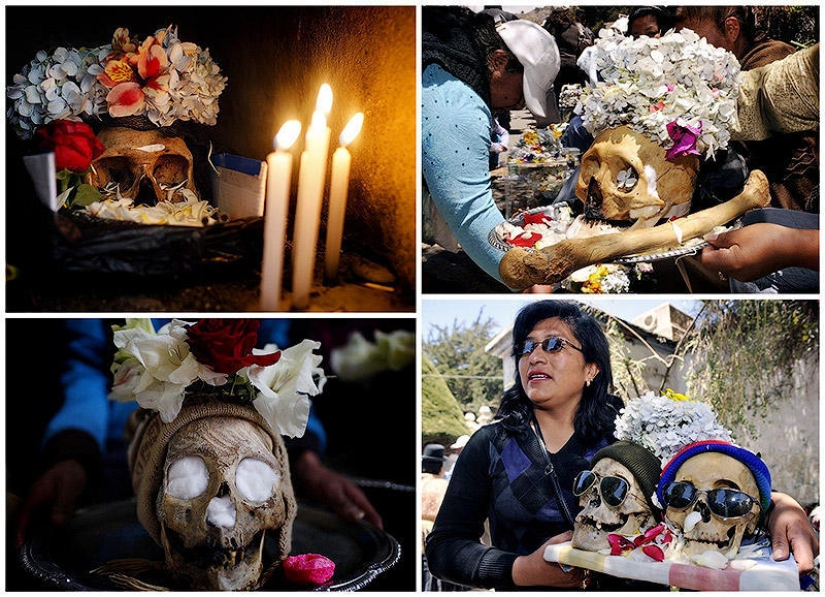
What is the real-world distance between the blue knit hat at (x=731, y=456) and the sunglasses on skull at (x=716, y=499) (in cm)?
3

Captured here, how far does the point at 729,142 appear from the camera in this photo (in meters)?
2.26

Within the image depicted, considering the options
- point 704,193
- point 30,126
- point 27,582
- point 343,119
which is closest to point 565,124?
point 704,193

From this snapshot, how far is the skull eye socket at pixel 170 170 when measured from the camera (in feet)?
7.39

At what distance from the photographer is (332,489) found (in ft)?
7.57

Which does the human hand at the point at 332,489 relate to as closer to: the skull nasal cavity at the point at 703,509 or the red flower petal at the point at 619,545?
the red flower petal at the point at 619,545

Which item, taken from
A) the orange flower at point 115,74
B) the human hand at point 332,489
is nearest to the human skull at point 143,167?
the orange flower at point 115,74

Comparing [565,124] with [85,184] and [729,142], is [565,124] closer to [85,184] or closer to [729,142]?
[729,142]

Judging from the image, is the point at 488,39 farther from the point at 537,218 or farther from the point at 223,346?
the point at 223,346

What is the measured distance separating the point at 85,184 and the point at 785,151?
5.21ft

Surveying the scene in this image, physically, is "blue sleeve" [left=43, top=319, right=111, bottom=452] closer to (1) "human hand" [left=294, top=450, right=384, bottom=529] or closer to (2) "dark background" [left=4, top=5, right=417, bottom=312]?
(2) "dark background" [left=4, top=5, right=417, bottom=312]

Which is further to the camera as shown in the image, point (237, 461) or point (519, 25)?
point (519, 25)

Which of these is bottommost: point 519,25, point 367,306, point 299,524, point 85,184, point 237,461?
point 299,524

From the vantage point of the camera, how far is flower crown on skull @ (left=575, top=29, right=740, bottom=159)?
218 cm

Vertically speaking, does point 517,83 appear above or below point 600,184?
above
